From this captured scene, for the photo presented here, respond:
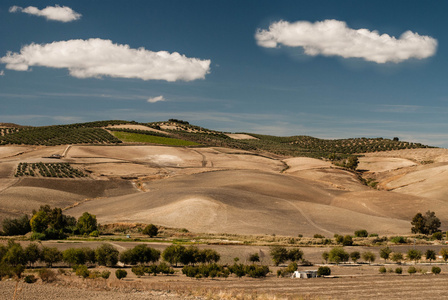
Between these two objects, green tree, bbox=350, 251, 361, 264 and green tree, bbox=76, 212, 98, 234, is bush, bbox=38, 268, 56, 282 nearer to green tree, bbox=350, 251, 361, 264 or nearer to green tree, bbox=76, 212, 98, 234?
green tree, bbox=76, 212, 98, 234

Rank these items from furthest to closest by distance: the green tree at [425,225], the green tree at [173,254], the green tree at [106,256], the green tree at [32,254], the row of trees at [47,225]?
the green tree at [425,225], the row of trees at [47,225], the green tree at [173,254], the green tree at [106,256], the green tree at [32,254]

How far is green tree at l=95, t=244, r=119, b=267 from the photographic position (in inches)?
1764

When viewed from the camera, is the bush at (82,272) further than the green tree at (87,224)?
No

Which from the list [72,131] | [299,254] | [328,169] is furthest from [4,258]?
[72,131]

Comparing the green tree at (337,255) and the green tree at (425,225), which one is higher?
the green tree at (425,225)

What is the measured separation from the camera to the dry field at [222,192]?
70500mm

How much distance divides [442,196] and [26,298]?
80664 mm

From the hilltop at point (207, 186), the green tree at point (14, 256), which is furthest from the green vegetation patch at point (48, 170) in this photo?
the green tree at point (14, 256)

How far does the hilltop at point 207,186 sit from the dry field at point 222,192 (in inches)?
7.4

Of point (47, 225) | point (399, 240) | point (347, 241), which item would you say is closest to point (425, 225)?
point (399, 240)

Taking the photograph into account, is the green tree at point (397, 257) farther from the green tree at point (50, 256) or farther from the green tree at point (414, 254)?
the green tree at point (50, 256)

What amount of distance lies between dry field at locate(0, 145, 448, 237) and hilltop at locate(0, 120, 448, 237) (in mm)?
187

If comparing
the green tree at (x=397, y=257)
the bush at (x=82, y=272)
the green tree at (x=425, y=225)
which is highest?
the green tree at (x=425, y=225)

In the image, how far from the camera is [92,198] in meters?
86.7
